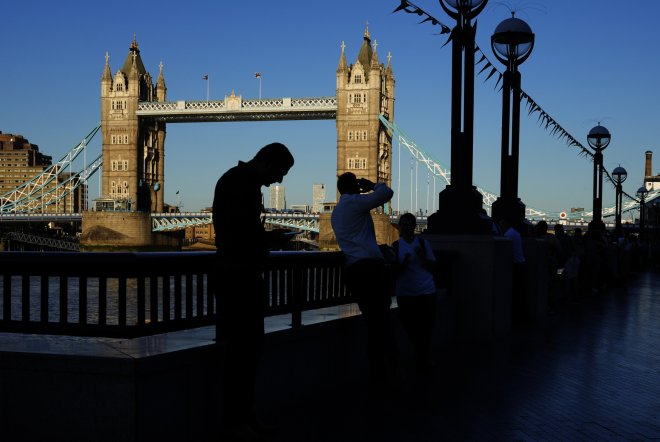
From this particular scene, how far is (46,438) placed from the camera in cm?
394

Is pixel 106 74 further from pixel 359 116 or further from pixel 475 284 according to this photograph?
pixel 475 284

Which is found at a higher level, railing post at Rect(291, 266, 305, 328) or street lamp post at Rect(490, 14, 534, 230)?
street lamp post at Rect(490, 14, 534, 230)

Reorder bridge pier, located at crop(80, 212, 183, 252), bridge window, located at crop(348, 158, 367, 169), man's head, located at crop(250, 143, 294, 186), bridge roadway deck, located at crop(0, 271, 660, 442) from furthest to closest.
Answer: bridge window, located at crop(348, 158, 367, 169) → bridge pier, located at crop(80, 212, 183, 252) → bridge roadway deck, located at crop(0, 271, 660, 442) → man's head, located at crop(250, 143, 294, 186)

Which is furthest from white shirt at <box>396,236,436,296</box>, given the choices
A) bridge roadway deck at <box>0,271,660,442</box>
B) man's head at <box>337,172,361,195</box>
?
man's head at <box>337,172,361,195</box>

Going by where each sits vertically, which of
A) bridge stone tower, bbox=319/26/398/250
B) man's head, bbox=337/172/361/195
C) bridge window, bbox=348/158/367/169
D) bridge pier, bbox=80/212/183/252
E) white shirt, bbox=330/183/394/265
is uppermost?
bridge stone tower, bbox=319/26/398/250

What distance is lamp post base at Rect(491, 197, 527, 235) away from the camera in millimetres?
10594

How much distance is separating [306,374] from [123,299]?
176cm

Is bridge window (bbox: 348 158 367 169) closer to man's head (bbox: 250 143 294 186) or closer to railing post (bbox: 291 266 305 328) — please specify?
railing post (bbox: 291 266 305 328)

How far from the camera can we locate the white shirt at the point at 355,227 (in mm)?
5527

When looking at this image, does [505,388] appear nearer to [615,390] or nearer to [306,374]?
[615,390]

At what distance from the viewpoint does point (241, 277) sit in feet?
13.3

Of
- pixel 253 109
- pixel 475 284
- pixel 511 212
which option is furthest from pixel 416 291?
pixel 253 109

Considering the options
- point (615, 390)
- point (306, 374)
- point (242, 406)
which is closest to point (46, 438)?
point (242, 406)

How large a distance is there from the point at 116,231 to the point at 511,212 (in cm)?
7363
